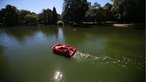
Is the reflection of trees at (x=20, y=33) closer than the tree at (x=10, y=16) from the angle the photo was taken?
Yes

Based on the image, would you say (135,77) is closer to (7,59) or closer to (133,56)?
(133,56)

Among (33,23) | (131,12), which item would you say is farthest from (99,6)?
(33,23)

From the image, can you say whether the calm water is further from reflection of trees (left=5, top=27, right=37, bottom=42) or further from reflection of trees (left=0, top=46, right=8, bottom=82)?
reflection of trees (left=5, top=27, right=37, bottom=42)

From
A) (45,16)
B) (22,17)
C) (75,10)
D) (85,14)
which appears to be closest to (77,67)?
(75,10)

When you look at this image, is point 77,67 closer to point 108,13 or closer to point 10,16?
point 108,13

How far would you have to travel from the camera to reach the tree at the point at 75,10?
49.9m

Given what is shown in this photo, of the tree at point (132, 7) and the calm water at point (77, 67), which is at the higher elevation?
the tree at point (132, 7)

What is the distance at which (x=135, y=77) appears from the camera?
32.5 ft

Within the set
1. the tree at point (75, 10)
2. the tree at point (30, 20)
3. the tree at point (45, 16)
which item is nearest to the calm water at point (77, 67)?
the tree at point (75, 10)

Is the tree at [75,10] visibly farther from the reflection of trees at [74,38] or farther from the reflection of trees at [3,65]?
the reflection of trees at [3,65]

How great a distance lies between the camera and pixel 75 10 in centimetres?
5003

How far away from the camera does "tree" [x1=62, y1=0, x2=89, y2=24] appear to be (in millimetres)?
49906

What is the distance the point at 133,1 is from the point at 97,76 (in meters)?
30.6

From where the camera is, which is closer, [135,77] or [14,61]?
[135,77]
